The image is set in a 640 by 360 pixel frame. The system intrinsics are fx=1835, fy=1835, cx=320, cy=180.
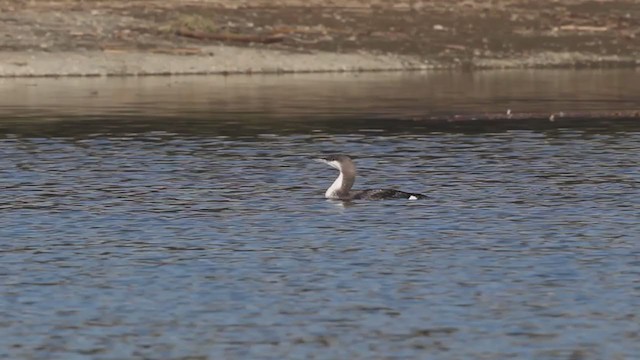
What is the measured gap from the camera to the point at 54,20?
187ft

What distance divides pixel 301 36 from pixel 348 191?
32509 millimetres

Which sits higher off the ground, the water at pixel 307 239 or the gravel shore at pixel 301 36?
the gravel shore at pixel 301 36

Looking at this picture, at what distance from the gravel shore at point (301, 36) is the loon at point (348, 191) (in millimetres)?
28834

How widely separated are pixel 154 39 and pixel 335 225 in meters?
34.1

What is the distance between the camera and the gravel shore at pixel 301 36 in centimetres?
5547

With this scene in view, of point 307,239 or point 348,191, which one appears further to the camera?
point 348,191

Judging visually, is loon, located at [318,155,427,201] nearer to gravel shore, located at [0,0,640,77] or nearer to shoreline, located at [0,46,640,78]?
shoreline, located at [0,46,640,78]

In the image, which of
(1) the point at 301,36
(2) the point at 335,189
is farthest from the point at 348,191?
(1) the point at 301,36

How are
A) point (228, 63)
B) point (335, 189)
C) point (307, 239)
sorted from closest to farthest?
1. point (307, 239)
2. point (335, 189)
3. point (228, 63)

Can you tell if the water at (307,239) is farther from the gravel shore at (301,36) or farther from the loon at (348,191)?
the gravel shore at (301,36)

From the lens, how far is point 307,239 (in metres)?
22.4

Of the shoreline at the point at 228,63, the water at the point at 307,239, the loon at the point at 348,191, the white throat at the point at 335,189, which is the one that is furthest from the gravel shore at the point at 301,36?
the white throat at the point at 335,189

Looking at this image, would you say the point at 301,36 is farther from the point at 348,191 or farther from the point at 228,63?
the point at 348,191

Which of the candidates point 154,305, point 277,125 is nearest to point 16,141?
point 277,125
